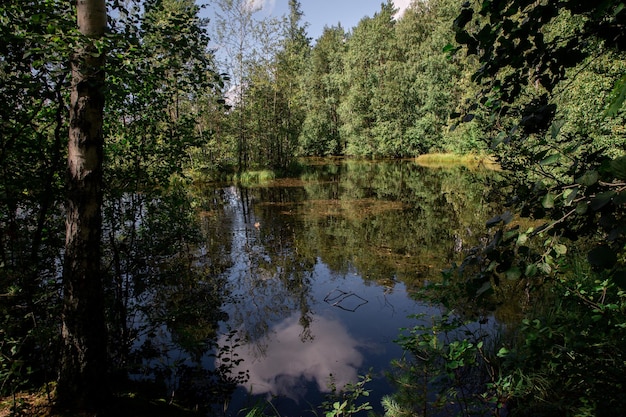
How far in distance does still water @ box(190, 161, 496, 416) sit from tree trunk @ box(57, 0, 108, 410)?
199 cm

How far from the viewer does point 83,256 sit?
309 cm

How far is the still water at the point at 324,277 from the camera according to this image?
5.34 meters

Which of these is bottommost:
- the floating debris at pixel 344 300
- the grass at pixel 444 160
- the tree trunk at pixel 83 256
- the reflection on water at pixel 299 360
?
the reflection on water at pixel 299 360

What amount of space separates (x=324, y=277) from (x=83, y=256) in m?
6.47

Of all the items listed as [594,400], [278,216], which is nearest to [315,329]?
[594,400]

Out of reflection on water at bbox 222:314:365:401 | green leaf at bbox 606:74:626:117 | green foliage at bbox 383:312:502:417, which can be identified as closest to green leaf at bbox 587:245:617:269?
green leaf at bbox 606:74:626:117

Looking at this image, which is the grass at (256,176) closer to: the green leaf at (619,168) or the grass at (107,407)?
the grass at (107,407)

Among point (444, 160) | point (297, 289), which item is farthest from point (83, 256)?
point (444, 160)

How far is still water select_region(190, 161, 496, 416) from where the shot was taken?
5340 mm

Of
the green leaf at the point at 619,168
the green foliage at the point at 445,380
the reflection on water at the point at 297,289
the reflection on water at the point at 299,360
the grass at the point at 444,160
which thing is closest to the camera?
the green leaf at the point at 619,168

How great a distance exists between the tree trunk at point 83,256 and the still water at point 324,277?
6.51ft

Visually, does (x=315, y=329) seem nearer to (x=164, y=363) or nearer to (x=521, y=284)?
(x=164, y=363)

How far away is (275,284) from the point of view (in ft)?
28.1

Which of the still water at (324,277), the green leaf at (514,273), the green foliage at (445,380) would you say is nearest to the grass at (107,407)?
the still water at (324,277)
